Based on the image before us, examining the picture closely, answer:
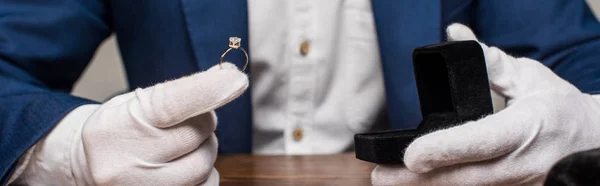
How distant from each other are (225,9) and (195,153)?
0.35m

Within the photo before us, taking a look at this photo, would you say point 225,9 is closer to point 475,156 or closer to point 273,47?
point 273,47

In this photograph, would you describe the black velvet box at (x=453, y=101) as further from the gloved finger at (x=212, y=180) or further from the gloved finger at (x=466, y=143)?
the gloved finger at (x=212, y=180)

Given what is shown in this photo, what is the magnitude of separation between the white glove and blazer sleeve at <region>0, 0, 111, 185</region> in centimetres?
12

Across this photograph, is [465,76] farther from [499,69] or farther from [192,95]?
[192,95]

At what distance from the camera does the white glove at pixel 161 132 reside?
1.74ft

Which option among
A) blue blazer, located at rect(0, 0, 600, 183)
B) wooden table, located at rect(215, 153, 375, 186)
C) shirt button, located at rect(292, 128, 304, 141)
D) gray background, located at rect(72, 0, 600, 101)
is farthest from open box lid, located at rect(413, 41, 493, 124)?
gray background, located at rect(72, 0, 600, 101)

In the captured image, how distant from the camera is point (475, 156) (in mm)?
524

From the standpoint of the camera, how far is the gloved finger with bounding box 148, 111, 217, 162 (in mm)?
554

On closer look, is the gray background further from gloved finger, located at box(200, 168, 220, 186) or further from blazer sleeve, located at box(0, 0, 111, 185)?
gloved finger, located at box(200, 168, 220, 186)

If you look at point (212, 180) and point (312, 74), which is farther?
point (312, 74)

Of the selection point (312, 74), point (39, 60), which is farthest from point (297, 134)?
point (39, 60)

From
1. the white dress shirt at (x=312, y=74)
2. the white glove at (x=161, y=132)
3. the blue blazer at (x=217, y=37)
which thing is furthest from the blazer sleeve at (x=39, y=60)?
the white dress shirt at (x=312, y=74)

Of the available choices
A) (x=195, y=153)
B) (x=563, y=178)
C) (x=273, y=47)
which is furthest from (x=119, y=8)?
(x=563, y=178)

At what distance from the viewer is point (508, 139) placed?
0.53 metres
